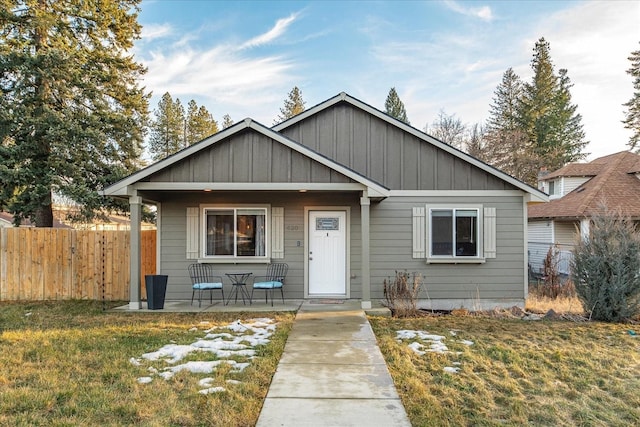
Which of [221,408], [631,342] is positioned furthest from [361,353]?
[631,342]

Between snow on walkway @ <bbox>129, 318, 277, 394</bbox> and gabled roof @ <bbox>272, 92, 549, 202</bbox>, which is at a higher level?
gabled roof @ <bbox>272, 92, 549, 202</bbox>

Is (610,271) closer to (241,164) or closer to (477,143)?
(241,164)

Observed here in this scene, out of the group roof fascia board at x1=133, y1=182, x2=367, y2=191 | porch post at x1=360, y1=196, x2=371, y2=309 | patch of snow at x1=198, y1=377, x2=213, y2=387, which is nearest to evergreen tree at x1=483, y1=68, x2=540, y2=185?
porch post at x1=360, y1=196, x2=371, y2=309

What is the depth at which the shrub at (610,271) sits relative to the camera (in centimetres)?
780

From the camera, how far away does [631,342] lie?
20.4 feet

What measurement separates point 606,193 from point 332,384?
1705 cm

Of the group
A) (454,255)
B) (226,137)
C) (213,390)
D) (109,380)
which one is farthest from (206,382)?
(454,255)

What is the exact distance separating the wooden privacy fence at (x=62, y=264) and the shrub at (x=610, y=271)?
10.5 m

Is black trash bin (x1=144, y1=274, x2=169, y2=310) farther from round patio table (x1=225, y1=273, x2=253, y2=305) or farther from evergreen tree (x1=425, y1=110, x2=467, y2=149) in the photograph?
evergreen tree (x1=425, y1=110, x2=467, y2=149)

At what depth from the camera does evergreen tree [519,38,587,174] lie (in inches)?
1188

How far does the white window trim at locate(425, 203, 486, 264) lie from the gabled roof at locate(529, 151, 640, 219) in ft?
24.4

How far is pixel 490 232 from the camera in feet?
31.2

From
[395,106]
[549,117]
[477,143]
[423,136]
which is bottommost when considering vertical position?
[423,136]

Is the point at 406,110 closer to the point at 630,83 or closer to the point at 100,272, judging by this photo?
the point at 630,83
